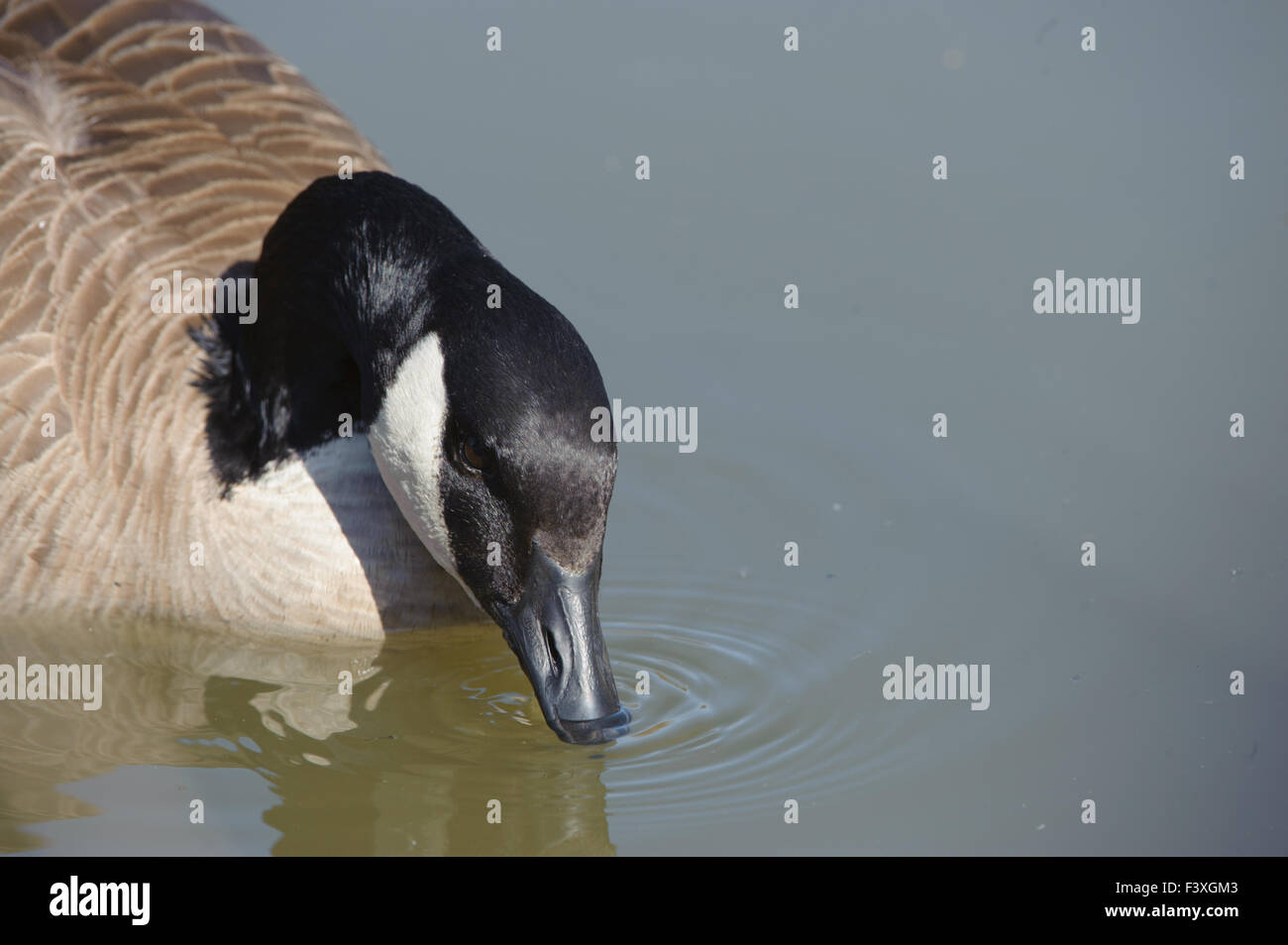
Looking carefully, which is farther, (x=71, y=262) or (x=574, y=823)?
(x=71, y=262)

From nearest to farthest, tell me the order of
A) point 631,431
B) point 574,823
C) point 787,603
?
point 574,823 < point 787,603 < point 631,431

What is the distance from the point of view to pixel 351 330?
5594mm

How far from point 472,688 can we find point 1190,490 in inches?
122

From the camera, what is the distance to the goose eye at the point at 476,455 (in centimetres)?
495

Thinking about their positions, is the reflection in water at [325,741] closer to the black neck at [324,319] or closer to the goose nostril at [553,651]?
the goose nostril at [553,651]

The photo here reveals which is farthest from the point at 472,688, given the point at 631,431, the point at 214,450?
the point at 631,431

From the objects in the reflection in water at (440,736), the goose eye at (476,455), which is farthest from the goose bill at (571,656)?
the reflection in water at (440,736)

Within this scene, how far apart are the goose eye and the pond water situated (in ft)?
3.54

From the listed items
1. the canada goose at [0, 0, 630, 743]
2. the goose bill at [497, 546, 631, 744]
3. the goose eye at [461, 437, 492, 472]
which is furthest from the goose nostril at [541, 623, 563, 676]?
the goose eye at [461, 437, 492, 472]

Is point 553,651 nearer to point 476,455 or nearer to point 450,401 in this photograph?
point 476,455

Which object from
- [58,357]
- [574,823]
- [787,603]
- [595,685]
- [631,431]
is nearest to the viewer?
[595,685]

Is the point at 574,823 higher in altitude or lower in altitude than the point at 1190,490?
lower

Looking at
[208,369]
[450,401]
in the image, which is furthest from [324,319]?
[450,401]

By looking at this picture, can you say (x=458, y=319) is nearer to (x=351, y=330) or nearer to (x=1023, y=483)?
(x=351, y=330)
